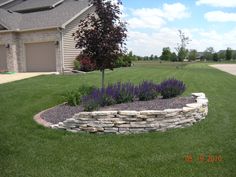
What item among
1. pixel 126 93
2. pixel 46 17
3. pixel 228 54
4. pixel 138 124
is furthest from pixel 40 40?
pixel 228 54

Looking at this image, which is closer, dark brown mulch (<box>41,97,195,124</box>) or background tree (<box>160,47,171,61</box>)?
dark brown mulch (<box>41,97,195,124</box>)

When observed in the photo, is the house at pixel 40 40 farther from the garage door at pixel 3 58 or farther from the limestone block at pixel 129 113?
the limestone block at pixel 129 113

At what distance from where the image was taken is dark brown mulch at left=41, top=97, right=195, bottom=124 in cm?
698

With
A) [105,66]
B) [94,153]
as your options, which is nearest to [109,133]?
[94,153]

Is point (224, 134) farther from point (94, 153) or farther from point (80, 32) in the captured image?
point (80, 32)

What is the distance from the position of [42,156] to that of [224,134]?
3539 mm

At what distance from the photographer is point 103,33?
802 cm

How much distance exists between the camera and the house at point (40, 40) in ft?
63.5

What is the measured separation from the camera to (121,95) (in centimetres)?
764

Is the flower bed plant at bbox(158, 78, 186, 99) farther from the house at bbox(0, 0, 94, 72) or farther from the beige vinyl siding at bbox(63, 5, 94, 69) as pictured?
the beige vinyl siding at bbox(63, 5, 94, 69)

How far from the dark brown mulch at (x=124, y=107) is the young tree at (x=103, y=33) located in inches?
63.3

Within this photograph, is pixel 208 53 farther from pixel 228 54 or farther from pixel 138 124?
pixel 138 124

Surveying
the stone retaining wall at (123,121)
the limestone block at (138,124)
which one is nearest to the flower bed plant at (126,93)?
the stone retaining wall at (123,121)
